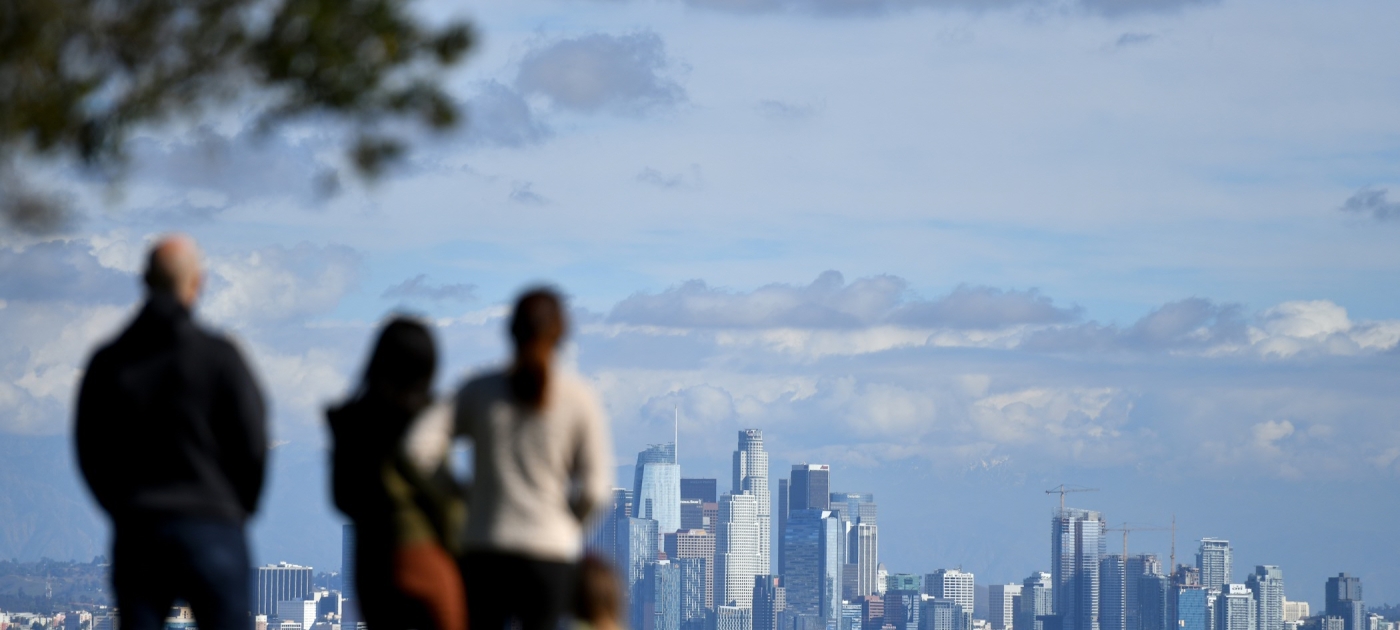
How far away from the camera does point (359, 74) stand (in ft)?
34.5

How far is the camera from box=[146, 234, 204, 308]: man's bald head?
6.43m

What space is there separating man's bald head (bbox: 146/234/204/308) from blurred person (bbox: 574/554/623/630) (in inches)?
64.8

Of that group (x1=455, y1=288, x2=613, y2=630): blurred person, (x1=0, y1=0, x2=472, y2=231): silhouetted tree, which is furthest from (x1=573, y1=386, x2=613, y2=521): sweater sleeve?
(x1=0, y1=0, x2=472, y2=231): silhouetted tree

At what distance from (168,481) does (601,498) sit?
1.44 metres

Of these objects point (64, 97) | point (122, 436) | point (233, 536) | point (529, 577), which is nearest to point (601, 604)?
point (529, 577)

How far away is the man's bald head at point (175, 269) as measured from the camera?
6426mm

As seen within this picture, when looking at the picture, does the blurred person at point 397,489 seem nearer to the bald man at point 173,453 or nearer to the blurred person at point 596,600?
the bald man at point 173,453

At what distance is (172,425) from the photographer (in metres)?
6.38

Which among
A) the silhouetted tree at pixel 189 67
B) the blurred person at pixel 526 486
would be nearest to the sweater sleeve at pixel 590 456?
the blurred person at pixel 526 486

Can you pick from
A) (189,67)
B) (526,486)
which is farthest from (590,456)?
(189,67)

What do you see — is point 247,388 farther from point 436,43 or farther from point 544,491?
point 436,43

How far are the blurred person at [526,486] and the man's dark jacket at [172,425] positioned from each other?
76cm

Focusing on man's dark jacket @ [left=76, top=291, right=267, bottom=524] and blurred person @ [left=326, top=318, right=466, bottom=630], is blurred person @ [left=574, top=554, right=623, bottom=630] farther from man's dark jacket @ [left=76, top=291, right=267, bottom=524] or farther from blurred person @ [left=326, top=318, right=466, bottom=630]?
man's dark jacket @ [left=76, top=291, right=267, bottom=524]

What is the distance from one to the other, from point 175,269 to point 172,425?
0.52 m
